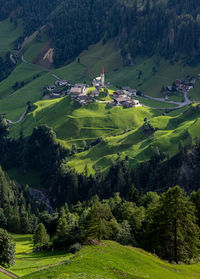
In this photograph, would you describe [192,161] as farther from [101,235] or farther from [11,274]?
[11,274]

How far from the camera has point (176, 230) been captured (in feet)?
226

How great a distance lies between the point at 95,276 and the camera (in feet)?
153

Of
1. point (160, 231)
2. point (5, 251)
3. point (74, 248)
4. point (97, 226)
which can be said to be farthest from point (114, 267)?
point (74, 248)

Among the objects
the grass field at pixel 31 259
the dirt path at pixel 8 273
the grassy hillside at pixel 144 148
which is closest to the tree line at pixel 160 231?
the dirt path at pixel 8 273

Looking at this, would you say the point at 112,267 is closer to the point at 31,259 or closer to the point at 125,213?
the point at 31,259

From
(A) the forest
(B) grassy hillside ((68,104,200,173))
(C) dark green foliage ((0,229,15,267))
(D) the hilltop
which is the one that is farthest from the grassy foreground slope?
(B) grassy hillside ((68,104,200,173))

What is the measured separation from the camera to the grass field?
234 ft

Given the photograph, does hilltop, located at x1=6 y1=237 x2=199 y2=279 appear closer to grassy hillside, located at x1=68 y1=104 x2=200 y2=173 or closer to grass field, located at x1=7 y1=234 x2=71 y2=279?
grass field, located at x1=7 y1=234 x2=71 y2=279

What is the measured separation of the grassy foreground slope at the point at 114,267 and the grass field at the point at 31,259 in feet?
37.6

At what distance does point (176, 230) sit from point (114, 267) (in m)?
21.7

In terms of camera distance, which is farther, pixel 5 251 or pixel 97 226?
pixel 97 226

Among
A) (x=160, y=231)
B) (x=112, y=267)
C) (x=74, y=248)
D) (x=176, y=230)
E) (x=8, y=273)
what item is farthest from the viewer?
(x=74, y=248)

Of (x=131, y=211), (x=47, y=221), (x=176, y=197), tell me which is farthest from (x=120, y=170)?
(x=176, y=197)

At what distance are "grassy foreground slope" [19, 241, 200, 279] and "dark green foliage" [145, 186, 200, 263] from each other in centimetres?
458
